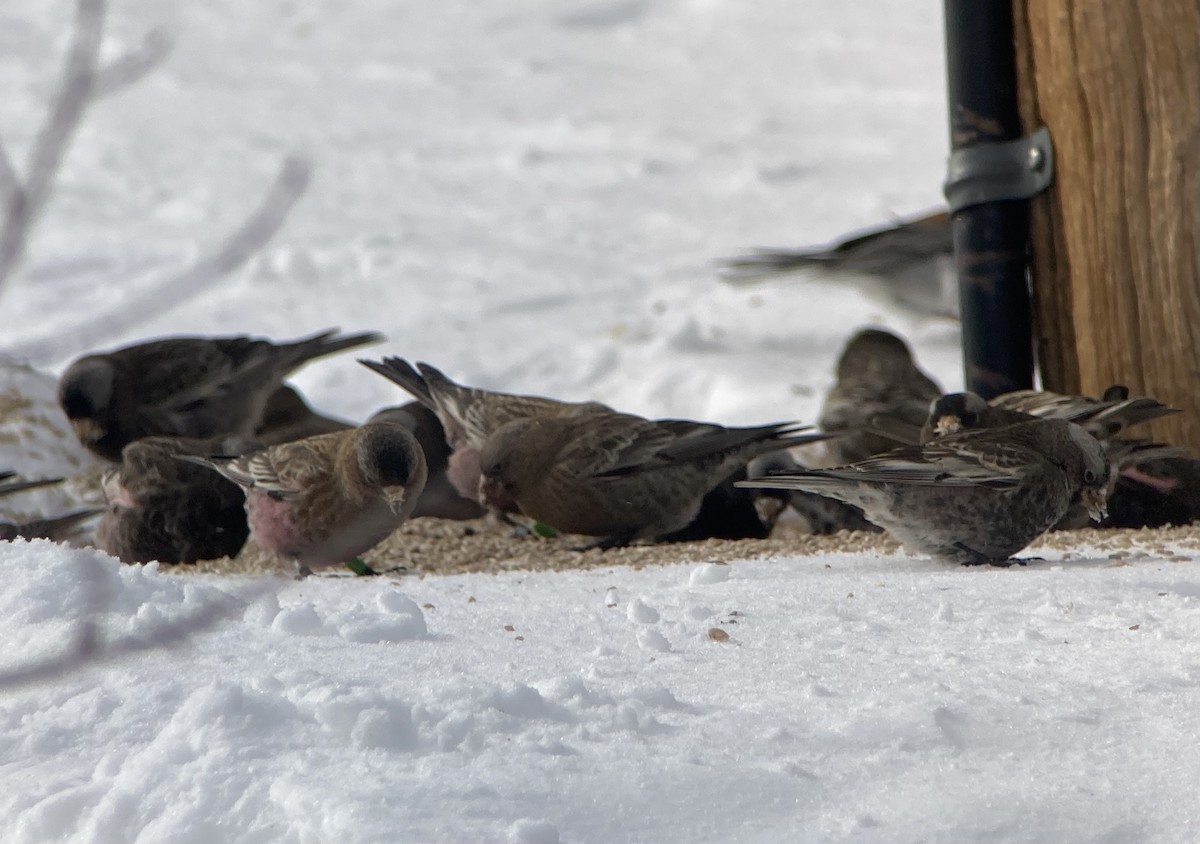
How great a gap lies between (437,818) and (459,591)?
5.24 ft

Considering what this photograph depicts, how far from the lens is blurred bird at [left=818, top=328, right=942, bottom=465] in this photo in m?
6.07

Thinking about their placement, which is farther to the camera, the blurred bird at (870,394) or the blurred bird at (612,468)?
the blurred bird at (870,394)

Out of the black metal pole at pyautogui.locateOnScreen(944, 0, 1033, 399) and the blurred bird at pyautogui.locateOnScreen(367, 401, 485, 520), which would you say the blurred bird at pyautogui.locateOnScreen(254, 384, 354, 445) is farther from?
the black metal pole at pyautogui.locateOnScreen(944, 0, 1033, 399)

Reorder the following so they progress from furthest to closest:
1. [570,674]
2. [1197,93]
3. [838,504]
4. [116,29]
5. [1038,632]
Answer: [116,29] → [838,504] → [1197,93] → [1038,632] → [570,674]

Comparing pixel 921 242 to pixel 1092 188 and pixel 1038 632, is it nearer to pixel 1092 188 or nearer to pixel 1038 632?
pixel 1092 188

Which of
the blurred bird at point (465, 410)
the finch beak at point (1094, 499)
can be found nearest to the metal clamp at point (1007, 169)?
the finch beak at point (1094, 499)

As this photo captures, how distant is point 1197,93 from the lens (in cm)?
475

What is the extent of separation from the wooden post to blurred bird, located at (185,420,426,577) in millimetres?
2169

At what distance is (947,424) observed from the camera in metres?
4.48

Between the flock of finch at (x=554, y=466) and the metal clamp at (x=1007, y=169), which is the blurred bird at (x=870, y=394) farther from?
the metal clamp at (x=1007, y=169)

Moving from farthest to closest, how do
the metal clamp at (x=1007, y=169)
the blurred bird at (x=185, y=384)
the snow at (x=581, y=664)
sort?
the blurred bird at (x=185, y=384), the metal clamp at (x=1007, y=169), the snow at (x=581, y=664)

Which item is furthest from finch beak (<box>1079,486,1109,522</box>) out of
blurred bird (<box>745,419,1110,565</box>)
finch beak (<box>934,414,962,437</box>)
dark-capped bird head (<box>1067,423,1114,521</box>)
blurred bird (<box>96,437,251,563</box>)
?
blurred bird (<box>96,437,251,563</box>)

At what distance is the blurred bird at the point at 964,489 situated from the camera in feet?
12.9

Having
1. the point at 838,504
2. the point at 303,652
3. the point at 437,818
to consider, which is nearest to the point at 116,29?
the point at 838,504
